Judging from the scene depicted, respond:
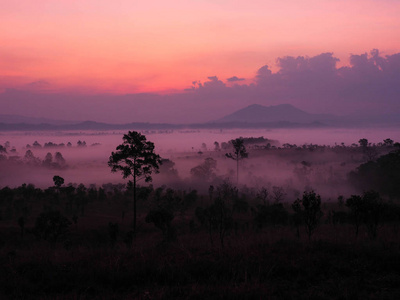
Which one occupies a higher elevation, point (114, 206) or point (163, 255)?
point (163, 255)

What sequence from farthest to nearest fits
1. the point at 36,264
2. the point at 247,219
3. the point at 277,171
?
the point at 277,171, the point at 247,219, the point at 36,264

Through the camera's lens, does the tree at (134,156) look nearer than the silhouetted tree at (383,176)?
Yes

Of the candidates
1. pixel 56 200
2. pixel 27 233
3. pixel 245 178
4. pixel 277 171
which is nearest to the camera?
pixel 27 233

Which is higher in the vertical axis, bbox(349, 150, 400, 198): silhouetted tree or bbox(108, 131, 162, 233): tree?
bbox(108, 131, 162, 233): tree

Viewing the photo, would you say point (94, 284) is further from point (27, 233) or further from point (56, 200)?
point (56, 200)

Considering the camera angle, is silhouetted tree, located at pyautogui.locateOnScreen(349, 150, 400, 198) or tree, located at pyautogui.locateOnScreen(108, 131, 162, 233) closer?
tree, located at pyautogui.locateOnScreen(108, 131, 162, 233)

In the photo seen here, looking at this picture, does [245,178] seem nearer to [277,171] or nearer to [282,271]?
[277,171]

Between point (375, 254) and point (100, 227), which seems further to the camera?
point (100, 227)

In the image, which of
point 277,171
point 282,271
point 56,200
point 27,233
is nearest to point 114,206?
point 56,200

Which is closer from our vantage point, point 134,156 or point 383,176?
point 134,156

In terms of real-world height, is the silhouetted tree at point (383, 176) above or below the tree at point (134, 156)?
below

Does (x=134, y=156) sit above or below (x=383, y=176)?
above

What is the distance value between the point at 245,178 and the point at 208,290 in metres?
112

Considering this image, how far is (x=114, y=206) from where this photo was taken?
7300 cm
